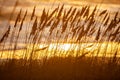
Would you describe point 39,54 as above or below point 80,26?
below

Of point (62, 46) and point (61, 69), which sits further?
point (62, 46)

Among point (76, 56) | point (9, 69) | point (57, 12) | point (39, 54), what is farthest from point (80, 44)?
point (9, 69)

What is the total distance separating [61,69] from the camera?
553cm

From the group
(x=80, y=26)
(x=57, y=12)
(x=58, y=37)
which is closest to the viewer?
(x=57, y=12)

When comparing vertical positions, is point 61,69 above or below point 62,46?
below

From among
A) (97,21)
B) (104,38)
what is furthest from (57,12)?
(104,38)

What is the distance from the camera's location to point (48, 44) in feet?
20.6

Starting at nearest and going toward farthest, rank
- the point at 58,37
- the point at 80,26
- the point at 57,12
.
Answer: the point at 57,12 → the point at 80,26 → the point at 58,37

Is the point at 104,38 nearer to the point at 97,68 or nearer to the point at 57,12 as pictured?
the point at 97,68

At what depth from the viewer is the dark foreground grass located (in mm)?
5055

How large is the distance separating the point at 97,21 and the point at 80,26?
436 millimetres

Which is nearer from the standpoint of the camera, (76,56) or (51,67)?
(51,67)

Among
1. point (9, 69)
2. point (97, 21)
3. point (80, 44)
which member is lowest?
point (9, 69)

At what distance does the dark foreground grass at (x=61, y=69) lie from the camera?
5.05 m
